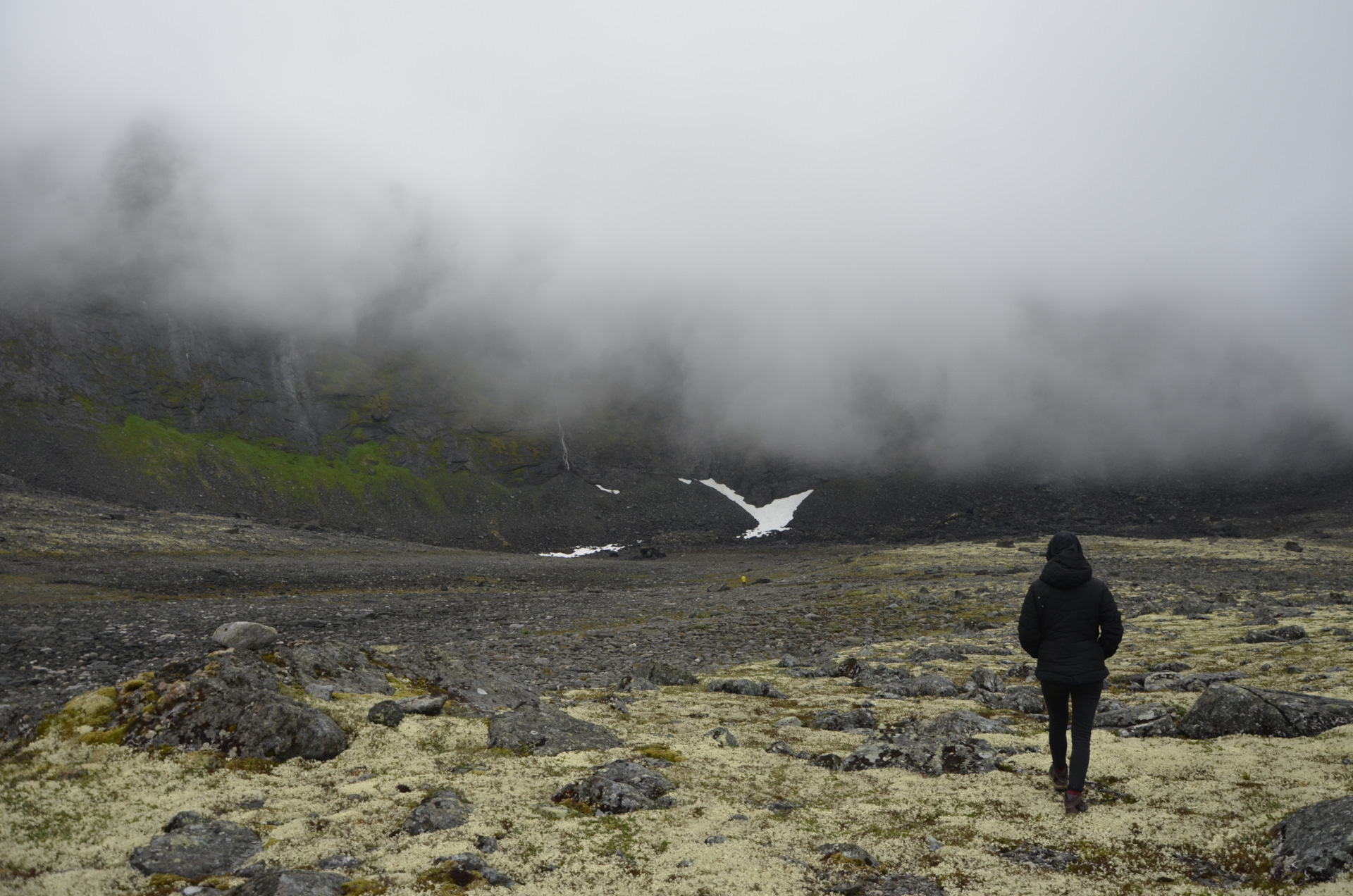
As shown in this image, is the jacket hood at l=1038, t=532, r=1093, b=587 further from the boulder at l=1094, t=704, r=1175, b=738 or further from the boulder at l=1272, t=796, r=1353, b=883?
the boulder at l=1094, t=704, r=1175, b=738

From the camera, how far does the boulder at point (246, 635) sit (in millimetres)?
13062

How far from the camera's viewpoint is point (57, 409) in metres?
107

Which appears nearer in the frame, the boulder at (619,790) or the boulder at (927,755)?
the boulder at (619,790)

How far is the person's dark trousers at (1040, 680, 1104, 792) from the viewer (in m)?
8.01

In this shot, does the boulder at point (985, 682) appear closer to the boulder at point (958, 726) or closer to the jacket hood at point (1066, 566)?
the boulder at point (958, 726)

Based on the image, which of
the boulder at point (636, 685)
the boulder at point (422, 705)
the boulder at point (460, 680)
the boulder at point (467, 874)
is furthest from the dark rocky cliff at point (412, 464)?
the boulder at point (467, 874)

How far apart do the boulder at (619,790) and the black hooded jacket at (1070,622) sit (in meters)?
4.91

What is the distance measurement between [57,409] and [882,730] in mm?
138705

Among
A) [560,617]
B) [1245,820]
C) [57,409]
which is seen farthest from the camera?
[57,409]

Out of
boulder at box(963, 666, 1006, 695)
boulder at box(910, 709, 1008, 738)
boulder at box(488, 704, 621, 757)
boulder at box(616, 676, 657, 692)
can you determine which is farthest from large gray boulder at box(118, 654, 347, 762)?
boulder at box(963, 666, 1006, 695)

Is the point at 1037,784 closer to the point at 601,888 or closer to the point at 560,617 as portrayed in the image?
the point at 601,888

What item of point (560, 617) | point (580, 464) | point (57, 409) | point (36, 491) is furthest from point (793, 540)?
point (57, 409)

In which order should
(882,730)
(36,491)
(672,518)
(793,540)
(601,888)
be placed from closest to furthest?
(601,888) < (882,730) < (36,491) < (793,540) < (672,518)

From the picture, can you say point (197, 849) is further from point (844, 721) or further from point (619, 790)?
point (844, 721)
